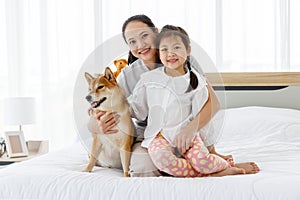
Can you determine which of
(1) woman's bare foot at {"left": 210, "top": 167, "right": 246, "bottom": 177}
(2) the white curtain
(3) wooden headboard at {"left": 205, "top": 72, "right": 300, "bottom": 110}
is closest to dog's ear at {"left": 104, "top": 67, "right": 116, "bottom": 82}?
(1) woman's bare foot at {"left": 210, "top": 167, "right": 246, "bottom": 177}

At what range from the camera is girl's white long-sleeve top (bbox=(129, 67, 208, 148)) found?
1650mm

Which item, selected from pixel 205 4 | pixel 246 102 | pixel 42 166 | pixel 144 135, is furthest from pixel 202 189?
pixel 205 4

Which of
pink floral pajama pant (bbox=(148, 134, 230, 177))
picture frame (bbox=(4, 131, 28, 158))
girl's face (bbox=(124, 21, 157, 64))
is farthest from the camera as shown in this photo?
picture frame (bbox=(4, 131, 28, 158))

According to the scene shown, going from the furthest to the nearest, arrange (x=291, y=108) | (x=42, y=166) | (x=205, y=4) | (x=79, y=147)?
(x=205, y=4)
(x=291, y=108)
(x=79, y=147)
(x=42, y=166)

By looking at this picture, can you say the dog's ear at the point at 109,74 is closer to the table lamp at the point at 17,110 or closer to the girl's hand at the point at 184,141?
the girl's hand at the point at 184,141

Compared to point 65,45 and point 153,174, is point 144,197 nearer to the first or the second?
point 153,174

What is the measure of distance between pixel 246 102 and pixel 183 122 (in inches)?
61.0

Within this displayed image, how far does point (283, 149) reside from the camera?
2174 millimetres

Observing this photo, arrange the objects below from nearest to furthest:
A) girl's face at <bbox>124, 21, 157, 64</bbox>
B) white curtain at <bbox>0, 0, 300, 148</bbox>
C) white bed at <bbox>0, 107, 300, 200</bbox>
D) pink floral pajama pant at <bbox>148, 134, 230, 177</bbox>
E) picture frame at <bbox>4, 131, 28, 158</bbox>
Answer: white bed at <bbox>0, 107, 300, 200</bbox> → pink floral pajama pant at <bbox>148, 134, 230, 177</bbox> → girl's face at <bbox>124, 21, 157, 64</bbox> → picture frame at <bbox>4, 131, 28, 158</bbox> → white curtain at <bbox>0, 0, 300, 148</bbox>

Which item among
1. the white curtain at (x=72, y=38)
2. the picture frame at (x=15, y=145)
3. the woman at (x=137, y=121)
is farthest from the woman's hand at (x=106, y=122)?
the white curtain at (x=72, y=38)

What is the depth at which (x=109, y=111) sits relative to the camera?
5.52 feet

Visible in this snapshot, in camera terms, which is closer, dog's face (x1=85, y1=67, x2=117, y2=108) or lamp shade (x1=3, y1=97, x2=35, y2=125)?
dog's face (x1=85, y1=67, x2=117, y2=108)

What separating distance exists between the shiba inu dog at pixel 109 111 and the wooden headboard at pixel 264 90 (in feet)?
4.91

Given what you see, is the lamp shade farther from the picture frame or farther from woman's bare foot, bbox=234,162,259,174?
woman's bare foot, bbox=234,162,259,174
